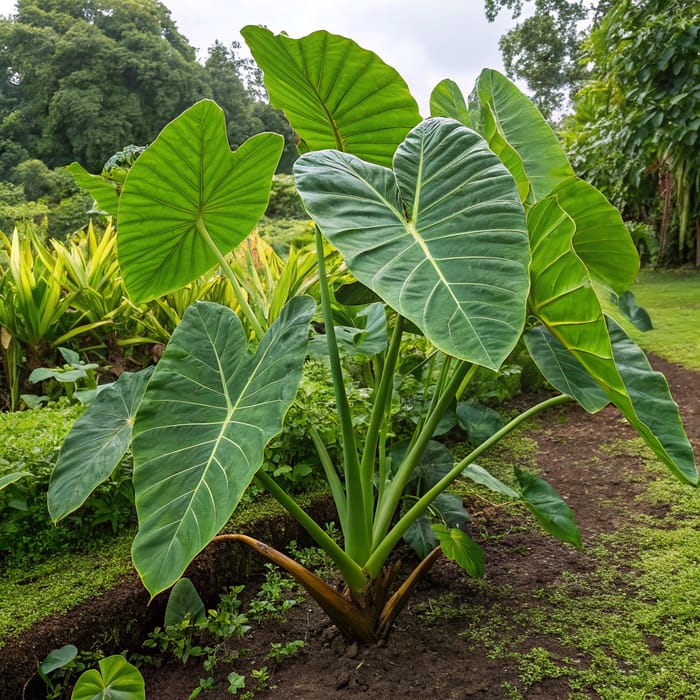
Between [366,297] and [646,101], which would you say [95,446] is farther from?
[646,101]

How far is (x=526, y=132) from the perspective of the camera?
56.4 inches

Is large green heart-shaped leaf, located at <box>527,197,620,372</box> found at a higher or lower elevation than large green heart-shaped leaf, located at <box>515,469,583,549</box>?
higher

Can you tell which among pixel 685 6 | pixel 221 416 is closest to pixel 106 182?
pixel 221 416

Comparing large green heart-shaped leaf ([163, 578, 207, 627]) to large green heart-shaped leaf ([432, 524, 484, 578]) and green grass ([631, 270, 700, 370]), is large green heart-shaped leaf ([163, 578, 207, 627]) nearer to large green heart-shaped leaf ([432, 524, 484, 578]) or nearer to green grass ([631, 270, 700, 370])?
large green heart-shaped leaf ([432, 524, 484, 578])

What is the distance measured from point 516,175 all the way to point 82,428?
1016mm

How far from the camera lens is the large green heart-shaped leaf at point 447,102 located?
1.34 m

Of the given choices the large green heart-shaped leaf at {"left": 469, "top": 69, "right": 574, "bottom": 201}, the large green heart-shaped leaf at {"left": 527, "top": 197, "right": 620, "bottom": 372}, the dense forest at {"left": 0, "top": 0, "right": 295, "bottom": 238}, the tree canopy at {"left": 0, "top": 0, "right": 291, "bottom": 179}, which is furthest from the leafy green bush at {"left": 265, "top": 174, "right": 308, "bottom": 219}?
the tree canopy at {"left": 0, "top": 0, "right": 291, "bottom": 179}

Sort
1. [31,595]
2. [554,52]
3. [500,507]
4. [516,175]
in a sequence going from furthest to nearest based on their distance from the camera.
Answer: [554,52] → [500,507] → [31,595] → [516,175]

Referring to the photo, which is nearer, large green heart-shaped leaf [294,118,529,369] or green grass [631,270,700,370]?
large green heart-shaped leaf [294,118,529,369]

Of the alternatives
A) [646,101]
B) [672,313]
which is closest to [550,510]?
[646,101]

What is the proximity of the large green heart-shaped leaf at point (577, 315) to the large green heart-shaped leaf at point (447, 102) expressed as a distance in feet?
1.81

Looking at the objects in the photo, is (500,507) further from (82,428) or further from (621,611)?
(82,428)

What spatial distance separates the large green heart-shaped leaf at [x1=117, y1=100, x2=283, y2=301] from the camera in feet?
3.76

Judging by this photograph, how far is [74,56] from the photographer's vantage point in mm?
20094
